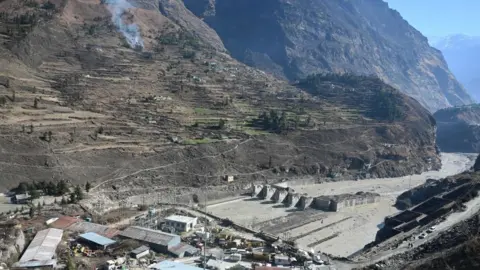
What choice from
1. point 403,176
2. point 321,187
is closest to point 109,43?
point 321,187

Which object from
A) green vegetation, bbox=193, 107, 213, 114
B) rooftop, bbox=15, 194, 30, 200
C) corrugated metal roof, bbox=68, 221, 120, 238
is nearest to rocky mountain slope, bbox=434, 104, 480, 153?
green vegetation, bbox=193, 107, 213, 114

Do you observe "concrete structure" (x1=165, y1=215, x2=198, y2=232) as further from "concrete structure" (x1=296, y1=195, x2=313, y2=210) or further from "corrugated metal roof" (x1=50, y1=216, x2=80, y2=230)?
"concrete structure" (x1=296, y1=195, x2=313, y2=210)

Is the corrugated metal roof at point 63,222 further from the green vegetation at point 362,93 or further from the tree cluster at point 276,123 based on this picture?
the green vegetation at point 362,93

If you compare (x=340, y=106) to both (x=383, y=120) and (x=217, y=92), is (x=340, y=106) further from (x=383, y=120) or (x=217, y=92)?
(x=217, y=92)

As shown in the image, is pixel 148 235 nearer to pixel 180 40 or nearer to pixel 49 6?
pixel 49 6

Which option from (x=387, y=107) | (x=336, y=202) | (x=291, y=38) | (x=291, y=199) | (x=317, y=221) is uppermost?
(x=291, y=38)

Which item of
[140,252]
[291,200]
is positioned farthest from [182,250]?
[291,200]

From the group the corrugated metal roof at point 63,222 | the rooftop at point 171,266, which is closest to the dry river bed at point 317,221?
the rooftop at point 171,266
